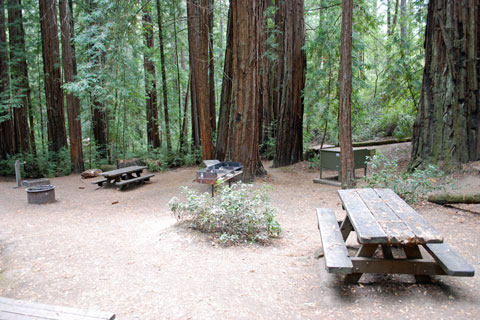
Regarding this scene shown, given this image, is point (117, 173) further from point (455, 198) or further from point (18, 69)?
point (455, 198)

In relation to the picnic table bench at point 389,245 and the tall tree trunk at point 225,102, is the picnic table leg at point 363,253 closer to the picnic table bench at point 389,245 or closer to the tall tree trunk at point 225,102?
the picnic table bench at point 389,245

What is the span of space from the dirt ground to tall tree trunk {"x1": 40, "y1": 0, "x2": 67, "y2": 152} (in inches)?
362

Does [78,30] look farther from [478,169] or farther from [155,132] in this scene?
[478,169]

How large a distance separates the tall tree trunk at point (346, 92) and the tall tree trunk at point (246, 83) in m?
2.53

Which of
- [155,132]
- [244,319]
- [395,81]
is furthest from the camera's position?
[155,132]

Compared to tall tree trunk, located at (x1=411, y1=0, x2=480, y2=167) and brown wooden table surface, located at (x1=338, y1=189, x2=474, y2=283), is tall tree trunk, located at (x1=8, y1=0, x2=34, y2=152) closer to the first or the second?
brown wooden table surface, located at (x1=338, y1=189, x2=474, y2=283)

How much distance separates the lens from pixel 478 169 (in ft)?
25.7

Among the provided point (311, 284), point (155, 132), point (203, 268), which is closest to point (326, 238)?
point (311, 284)

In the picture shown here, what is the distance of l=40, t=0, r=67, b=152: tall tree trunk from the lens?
13906 millimetres

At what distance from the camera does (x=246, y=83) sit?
30.9 ft

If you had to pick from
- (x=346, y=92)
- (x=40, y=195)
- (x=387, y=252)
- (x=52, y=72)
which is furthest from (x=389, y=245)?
(x=52, y=72)

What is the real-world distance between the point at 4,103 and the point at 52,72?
2266mm

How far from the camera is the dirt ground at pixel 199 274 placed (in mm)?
3295

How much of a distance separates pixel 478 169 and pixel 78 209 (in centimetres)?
958
